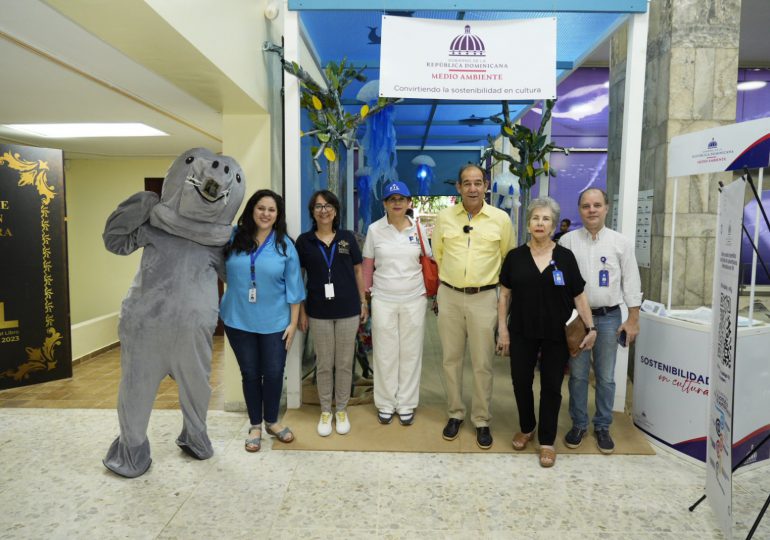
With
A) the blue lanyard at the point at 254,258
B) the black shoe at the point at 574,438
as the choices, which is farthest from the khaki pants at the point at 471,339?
the blue lanyard at the point at 254,258

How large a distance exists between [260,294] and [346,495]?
109 cm

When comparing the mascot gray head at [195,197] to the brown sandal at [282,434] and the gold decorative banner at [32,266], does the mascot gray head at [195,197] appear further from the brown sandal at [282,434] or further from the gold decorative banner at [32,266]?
the gold decorative banner at [32,266]

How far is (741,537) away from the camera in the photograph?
2.06 metres

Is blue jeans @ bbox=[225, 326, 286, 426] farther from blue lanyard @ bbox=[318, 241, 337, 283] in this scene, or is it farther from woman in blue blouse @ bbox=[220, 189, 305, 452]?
blue lanyard @ bbox=[318, 241, 337, 283]

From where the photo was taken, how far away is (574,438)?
2.87m

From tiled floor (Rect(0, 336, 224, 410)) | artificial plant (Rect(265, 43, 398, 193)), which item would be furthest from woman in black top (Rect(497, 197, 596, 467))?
tiled floor (Rect(0, 336, 224, 410))

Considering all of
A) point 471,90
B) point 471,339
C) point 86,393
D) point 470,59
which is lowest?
point 86,393

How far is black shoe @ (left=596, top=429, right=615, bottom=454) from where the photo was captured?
2.83 m

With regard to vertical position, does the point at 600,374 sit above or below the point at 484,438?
above

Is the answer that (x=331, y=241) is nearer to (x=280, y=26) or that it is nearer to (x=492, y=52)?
(x=492, y=52)

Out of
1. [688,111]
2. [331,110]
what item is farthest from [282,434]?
[688,111]

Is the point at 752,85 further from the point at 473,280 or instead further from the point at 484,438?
Result: the point at 484,438

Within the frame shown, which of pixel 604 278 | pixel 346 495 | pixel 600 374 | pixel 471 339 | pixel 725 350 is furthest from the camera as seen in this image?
pixel 471 339

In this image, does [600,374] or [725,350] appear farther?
[600,374]
